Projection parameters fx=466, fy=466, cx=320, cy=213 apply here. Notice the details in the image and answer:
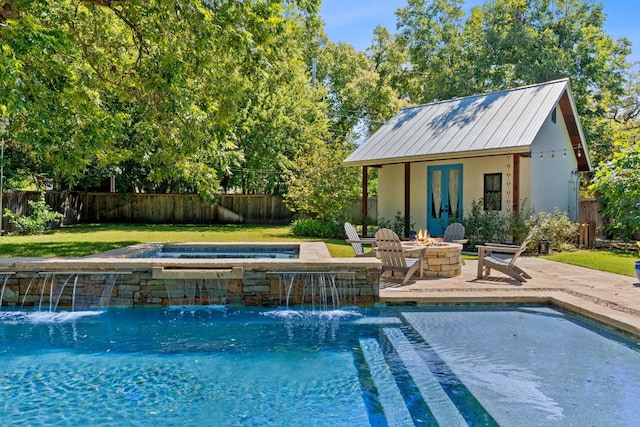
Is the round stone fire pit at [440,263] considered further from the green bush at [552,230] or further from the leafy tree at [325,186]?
the leafy tree at [325,186]

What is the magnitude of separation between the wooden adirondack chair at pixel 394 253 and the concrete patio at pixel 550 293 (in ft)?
0.86

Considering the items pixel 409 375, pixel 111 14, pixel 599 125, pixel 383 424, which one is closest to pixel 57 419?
pixel 383 424

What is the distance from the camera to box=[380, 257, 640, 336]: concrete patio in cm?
586

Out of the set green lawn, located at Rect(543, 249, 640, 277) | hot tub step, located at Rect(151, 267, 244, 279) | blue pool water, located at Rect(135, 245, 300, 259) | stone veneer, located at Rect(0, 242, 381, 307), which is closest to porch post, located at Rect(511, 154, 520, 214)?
green lawn, located at Rect(543, 249, 640, 277)

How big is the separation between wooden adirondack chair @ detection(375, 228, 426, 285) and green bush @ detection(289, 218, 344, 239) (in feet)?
27.6

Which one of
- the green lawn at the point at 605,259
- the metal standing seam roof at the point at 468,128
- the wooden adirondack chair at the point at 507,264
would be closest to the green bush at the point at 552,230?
the green lawn at the point at 605,259

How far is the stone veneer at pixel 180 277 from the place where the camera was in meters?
6.83

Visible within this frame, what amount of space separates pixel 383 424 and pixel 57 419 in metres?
2.46

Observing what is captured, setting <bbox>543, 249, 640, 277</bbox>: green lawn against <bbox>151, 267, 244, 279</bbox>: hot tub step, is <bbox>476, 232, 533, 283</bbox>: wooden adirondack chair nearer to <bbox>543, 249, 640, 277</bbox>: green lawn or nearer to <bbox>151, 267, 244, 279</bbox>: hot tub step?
<bbox>543, 249, 640, 277</bbox>: green lawn

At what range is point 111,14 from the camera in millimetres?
11742

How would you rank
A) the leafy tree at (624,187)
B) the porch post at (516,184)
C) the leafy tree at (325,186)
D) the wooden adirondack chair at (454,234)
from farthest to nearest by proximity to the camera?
the leafy tree at (325,186) → the porch post at (516,184) → the leafy tree at (624,187) → the wooden adirondack chair at (454,234)

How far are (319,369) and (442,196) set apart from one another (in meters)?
12.0

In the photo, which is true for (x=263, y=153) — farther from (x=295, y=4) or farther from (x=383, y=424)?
(x=383, y=424)

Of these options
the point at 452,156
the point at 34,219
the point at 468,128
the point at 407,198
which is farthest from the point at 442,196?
the point at 34,219
